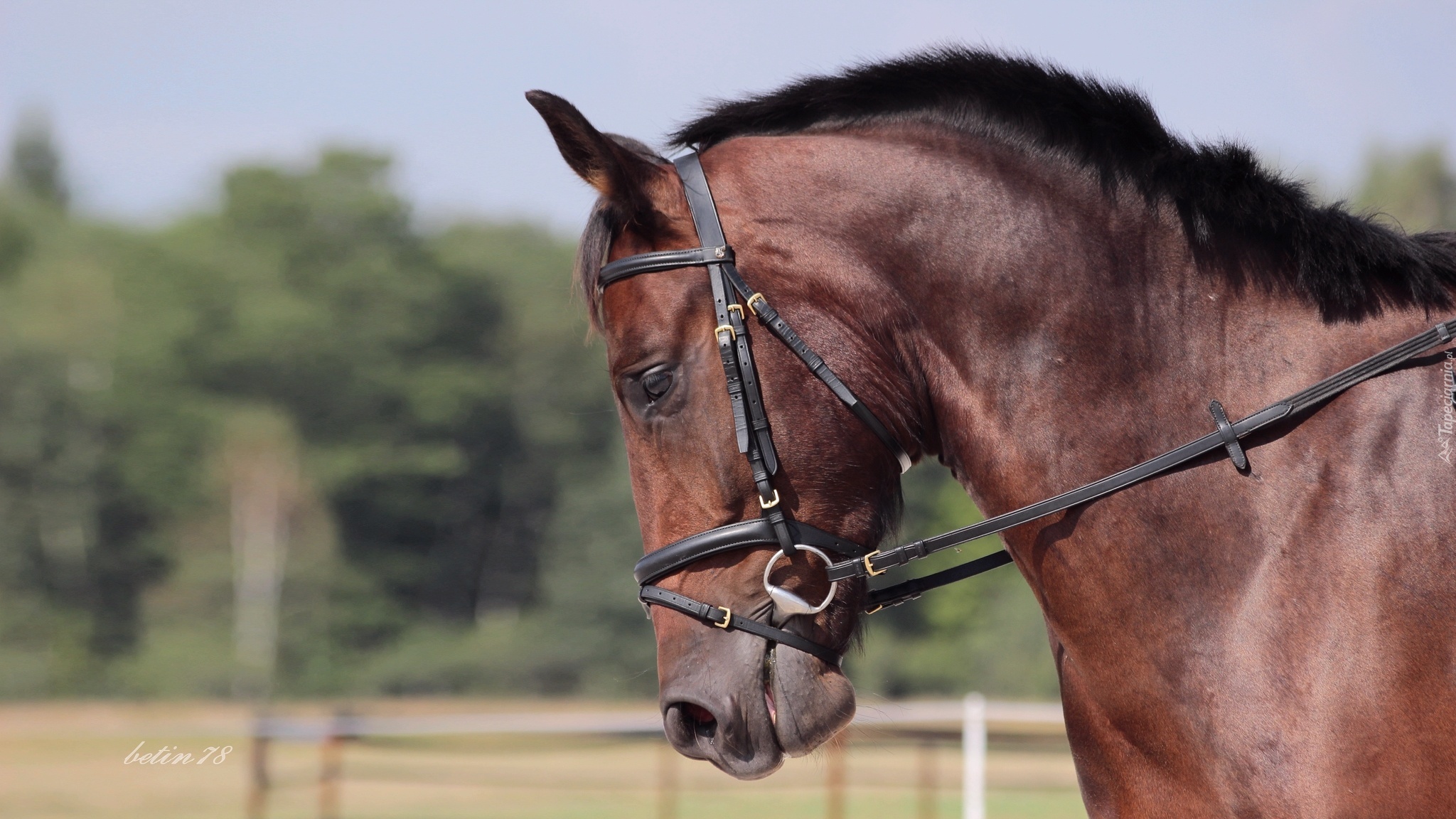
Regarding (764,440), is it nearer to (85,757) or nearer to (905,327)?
(905,327)

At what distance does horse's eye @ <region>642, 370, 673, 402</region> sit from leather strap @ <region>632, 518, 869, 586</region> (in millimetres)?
302

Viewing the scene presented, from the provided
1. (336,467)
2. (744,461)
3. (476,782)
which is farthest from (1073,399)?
(336,467)

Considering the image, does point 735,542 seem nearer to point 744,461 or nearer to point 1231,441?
point 744,461

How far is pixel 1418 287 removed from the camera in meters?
2.37

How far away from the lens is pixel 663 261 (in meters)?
2.48

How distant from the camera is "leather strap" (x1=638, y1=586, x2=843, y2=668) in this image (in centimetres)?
239

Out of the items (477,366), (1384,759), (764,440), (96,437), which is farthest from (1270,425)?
(477,366)

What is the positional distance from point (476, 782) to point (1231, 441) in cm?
1078

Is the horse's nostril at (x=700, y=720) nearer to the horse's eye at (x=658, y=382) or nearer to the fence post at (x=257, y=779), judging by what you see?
the horse's eye at (x=658, y=382)

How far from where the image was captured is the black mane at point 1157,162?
2.38 m

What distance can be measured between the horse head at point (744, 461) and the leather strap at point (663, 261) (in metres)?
0.02

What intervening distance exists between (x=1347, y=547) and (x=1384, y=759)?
373 millimetres

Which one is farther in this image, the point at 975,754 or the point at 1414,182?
the point at 1414,182

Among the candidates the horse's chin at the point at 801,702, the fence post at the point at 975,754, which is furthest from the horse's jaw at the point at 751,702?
the fence post at the point at 975,754
